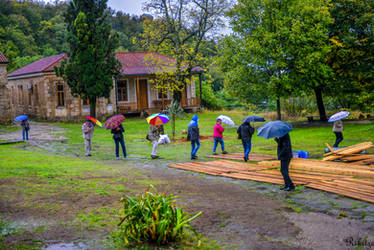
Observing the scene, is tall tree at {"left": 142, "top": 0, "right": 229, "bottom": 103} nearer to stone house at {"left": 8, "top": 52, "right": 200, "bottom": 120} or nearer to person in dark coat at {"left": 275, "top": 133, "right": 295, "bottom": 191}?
stone house at {"left": 8, "top": 52, "right": 200, "bottom": 120}

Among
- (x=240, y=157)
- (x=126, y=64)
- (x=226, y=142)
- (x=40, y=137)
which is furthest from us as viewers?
(x=126, y=64)

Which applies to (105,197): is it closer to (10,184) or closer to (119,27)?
(10,184)

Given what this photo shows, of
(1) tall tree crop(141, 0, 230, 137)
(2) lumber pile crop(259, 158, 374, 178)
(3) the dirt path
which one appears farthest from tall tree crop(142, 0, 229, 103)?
(2) lumber pile crop(259, 158, 374, 178)

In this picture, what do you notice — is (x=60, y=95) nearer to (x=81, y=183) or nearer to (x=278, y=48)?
(x=278, y=48)

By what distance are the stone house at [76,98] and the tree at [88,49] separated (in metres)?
4.55

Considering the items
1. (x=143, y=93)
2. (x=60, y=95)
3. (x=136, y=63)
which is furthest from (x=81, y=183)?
(x=136, y=63)

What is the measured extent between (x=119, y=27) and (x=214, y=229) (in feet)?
269

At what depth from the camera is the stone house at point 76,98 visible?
34.2 metres

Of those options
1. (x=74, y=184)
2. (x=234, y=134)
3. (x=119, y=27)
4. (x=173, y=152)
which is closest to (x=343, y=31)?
(x=234, y=134)

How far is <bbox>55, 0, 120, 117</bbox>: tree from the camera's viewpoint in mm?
29250

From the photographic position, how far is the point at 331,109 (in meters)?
35.0

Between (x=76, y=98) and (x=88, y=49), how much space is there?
259 inches

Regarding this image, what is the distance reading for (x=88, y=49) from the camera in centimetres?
2945

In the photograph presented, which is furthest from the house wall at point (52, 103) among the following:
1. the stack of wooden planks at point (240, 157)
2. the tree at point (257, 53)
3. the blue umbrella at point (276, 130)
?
the blue umbrella at point (276, 130)
